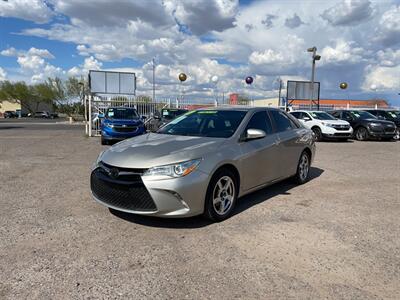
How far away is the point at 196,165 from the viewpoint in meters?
4.20

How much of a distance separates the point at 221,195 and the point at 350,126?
14.2m

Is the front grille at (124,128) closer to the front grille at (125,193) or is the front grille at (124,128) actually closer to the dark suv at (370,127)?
the front grille at (125,193)

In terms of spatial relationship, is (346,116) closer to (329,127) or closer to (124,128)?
(329,127)

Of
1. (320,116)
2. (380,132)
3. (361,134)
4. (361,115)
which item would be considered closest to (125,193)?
(320,116)

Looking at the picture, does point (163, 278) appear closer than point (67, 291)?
No

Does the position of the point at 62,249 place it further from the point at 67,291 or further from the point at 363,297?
the point at 363,297

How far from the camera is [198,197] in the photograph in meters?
4.20

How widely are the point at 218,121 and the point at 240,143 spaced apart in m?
0.68

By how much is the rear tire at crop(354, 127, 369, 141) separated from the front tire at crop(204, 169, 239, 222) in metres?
14.9

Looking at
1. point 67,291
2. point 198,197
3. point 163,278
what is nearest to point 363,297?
A: point 163,278

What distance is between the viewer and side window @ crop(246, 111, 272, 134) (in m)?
5.50

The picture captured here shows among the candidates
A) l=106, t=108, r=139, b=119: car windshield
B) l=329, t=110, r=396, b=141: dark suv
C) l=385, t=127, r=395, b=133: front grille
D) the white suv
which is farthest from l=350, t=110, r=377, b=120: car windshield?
l=106, t=108, r=139, b=119: car windshield

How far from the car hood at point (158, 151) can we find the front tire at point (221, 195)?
388mm

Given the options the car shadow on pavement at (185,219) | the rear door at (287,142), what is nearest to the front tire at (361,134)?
the rear door at (287,142)
